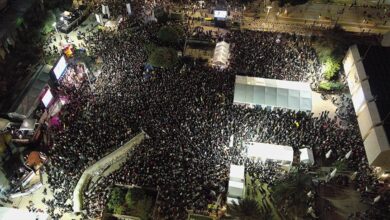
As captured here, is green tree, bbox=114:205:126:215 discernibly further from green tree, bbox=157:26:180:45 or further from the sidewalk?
the sidewalk

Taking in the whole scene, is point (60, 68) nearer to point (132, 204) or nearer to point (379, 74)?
point (132, 204)

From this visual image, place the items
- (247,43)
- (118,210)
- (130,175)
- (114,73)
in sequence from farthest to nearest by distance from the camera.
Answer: (247,43)
(114,73)
(130,175)
(118,210)

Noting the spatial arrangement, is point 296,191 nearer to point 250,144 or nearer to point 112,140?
point 250,144

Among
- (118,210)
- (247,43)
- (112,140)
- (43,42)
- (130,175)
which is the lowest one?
(118,210)

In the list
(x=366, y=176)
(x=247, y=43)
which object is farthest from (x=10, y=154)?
(x=366, y=176)

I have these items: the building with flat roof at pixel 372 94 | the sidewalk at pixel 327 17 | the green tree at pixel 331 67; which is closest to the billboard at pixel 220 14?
the sidewalk at pixel 327 17

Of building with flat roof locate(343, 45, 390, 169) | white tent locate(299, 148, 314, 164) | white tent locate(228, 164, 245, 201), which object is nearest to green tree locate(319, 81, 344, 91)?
building with flat roof locate(343, 45, 390, 169)
